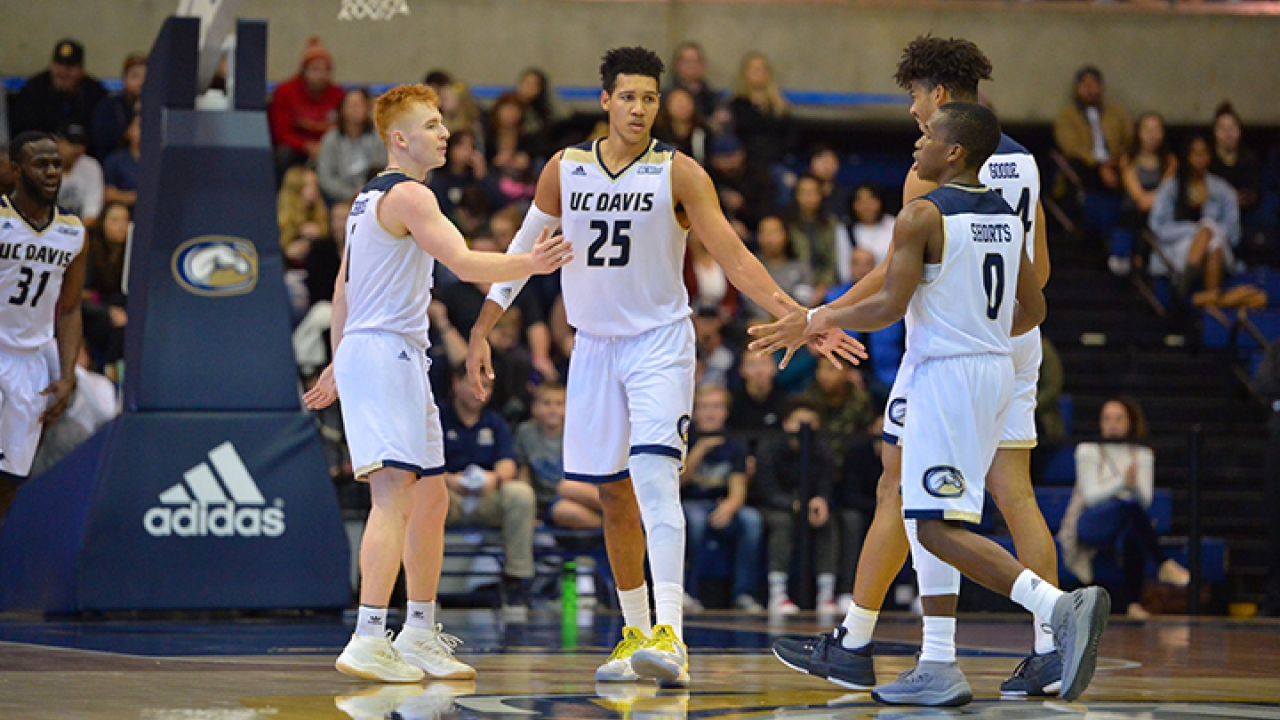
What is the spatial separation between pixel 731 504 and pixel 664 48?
679 centimetres

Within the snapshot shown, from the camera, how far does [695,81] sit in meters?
15.3

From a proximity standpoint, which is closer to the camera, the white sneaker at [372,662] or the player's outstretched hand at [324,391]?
the white sneaker at [372,662]

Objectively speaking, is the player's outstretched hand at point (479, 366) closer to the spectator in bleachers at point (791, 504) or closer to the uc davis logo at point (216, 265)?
the uc davis logo at point (216, 265)

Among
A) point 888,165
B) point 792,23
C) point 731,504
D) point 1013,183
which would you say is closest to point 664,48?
point 792,23

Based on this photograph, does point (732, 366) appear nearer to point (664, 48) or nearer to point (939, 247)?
point (664, 48)

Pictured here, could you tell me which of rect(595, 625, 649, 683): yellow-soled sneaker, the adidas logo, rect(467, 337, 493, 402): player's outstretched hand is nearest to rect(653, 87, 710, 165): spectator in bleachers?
the adidas logo

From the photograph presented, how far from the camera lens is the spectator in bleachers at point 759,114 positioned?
1510 centimetres

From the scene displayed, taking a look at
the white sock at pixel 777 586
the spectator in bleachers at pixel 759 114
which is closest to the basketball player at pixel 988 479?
the white sock at pixel 777 586

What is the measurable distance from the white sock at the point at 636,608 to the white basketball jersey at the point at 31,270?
4437 mm

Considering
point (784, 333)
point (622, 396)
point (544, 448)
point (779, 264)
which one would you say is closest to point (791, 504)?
point (544, 448)

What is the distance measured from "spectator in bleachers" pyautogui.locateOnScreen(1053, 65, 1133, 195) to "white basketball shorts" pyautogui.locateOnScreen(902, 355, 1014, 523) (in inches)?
441

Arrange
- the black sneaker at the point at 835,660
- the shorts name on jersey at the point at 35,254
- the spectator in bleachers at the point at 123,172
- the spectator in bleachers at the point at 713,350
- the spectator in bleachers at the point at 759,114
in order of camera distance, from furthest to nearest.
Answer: the spectator in bleachers at the point at 759,114, the spectator in bleachers at the point at 123,172, the spectator in bleachers at the point at 713,350, the shorts name on jersey at the point at 35,254, the black sneaker at the point at 835,660

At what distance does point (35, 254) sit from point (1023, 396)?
5598mm

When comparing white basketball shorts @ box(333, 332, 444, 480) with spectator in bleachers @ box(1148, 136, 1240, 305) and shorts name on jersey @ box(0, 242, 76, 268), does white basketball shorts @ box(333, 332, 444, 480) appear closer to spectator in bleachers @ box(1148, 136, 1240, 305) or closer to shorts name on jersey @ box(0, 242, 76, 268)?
shorts name on jersey @ box(0, 242, 76, 268)
